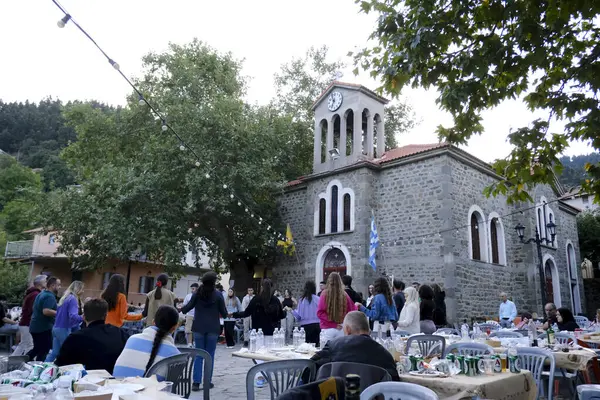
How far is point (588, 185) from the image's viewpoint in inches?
244

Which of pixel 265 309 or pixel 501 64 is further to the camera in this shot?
pixel 265 309

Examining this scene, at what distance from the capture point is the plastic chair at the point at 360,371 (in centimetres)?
320

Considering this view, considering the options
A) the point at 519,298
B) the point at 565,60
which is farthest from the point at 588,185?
the point at 519,298

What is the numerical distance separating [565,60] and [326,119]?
538 inches

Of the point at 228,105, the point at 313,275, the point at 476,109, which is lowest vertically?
the point at 313,275

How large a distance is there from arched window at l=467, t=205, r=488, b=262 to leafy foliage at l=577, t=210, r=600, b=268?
17.2 meters

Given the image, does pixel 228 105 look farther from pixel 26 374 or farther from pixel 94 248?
pixel 26 374

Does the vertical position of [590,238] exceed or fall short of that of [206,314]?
it exceeds it

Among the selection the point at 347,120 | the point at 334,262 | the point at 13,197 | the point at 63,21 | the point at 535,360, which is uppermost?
the point at 13,197

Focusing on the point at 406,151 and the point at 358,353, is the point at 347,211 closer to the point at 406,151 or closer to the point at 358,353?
the point at 406,151

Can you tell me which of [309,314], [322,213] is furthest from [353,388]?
[322,213]

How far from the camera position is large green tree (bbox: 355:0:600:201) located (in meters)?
4.93

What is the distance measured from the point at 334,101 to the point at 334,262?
703 cm

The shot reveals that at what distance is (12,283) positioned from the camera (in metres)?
24.1
